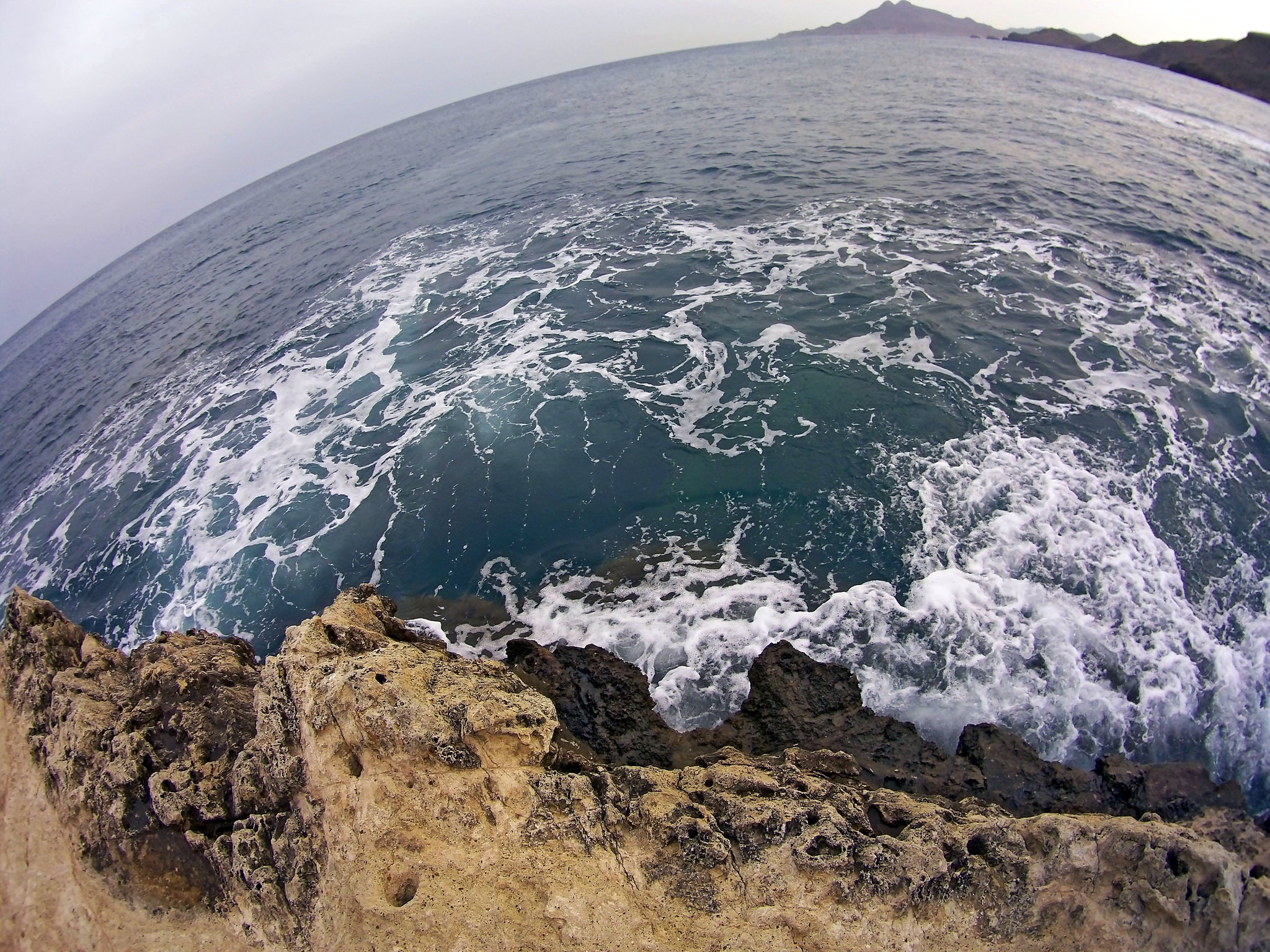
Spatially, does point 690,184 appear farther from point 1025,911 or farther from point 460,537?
point 1025,911

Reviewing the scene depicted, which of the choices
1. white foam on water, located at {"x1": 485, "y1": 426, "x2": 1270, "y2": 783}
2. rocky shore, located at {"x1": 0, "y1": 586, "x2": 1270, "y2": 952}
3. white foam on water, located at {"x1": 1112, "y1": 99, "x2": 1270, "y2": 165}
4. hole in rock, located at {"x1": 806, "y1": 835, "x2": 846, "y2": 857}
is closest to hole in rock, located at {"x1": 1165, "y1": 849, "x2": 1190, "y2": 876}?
rocky shore, located at {"x1": 0, "y1": 586, "x2": 1270, "y2": 952}

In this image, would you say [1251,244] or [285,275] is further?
[285,275]

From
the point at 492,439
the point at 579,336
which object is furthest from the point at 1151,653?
the point at 579,336

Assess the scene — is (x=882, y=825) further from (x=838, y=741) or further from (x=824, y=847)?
(x=838, y=741)

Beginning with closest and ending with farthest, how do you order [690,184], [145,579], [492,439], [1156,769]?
[1156,769], [145,579], [492,439], [690,184]

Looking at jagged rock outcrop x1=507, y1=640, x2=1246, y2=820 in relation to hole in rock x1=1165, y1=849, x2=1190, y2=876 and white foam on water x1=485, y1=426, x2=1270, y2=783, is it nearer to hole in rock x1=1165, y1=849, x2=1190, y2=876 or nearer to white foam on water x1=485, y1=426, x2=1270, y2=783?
white foam on water x1=485, y1=426, x2=1270, y2=783

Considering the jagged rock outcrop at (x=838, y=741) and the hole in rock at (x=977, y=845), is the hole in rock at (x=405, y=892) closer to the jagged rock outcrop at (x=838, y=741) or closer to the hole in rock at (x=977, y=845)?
the jagged rock outcrop at (x=838, y=741)

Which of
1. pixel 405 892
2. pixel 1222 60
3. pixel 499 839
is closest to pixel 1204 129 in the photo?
pixel 1222 60
